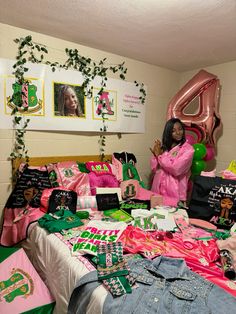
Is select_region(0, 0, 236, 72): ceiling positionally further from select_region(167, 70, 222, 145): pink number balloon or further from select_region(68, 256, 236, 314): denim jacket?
select_region(68, 256, 236, 314): denim jacket

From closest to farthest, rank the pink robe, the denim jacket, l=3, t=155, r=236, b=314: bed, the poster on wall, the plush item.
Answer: the denim jacket → l=3, t=155, r=236, b=314: bed → the poster on wall → the plush item → the pink robe

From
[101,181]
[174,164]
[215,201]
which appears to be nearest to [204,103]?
[174,164]

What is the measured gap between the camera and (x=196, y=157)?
2.79 m

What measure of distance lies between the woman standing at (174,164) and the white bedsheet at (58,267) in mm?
1484

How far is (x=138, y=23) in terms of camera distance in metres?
2.10

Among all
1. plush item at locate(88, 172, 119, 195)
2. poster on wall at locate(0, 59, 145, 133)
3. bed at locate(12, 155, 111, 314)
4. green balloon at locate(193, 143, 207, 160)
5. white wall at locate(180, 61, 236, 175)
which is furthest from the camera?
white wall at locate(180, 61, 236, 175)

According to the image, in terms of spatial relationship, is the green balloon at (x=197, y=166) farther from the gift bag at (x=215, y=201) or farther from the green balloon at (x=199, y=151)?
the gift bag at (x=215, y=201)

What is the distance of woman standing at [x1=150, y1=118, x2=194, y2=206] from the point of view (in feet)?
8.75

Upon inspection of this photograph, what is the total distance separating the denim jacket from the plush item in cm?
123

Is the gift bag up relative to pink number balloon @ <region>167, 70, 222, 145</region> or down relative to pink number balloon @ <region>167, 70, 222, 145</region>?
down

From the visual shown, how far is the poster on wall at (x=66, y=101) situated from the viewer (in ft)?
7.48

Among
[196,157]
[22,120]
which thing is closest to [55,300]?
[22,120]

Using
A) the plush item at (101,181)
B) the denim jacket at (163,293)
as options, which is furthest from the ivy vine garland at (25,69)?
the denim jacket at (163,293)

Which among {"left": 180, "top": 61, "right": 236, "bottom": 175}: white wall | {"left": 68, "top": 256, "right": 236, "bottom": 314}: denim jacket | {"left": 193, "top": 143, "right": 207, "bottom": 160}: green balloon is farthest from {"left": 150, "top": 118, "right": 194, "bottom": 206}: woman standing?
{"left": 68, "top": 256, "right": 236, "bottom": 314}: denim jacket
